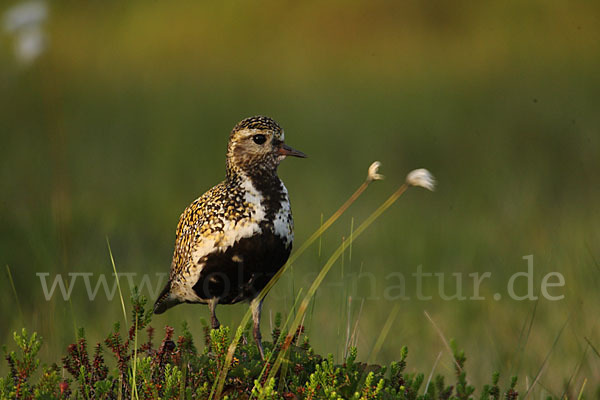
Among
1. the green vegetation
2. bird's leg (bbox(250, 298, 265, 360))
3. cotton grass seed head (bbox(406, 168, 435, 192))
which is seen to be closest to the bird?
bird's leg (bbox(250, 298, 265, 360))

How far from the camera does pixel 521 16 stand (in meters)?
14.1

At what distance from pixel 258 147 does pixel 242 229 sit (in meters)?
0.46

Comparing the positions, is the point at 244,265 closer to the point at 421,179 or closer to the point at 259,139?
the point at 259,139

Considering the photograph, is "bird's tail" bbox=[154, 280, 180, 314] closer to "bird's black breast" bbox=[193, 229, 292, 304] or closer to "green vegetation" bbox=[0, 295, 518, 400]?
"bird's black breast" bbox=[193, 229, 292, 304]

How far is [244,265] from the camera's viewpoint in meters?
4.16

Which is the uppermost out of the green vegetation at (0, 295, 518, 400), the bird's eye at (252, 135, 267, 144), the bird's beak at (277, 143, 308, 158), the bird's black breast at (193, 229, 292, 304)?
the bird's eye at (252, 135, 267, 144)

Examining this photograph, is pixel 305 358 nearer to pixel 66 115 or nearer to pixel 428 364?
pixel 428 364

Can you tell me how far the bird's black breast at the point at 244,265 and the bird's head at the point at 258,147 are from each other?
40 cm

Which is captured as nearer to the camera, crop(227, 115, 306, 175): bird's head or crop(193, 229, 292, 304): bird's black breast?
crop(193, 229, 292, 304): bird's black breast

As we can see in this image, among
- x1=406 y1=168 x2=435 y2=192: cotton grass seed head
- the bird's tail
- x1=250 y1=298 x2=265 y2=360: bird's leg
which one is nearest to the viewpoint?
x1=406 y1=168 x2=435 y2=192: cotton grass seed head

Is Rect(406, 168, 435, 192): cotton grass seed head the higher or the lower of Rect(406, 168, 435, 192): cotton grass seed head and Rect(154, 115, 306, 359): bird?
the higher

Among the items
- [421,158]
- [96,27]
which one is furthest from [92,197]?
[96,27]

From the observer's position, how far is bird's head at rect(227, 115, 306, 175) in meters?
4.37

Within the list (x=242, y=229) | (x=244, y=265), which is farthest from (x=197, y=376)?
(x=242, y=229)
